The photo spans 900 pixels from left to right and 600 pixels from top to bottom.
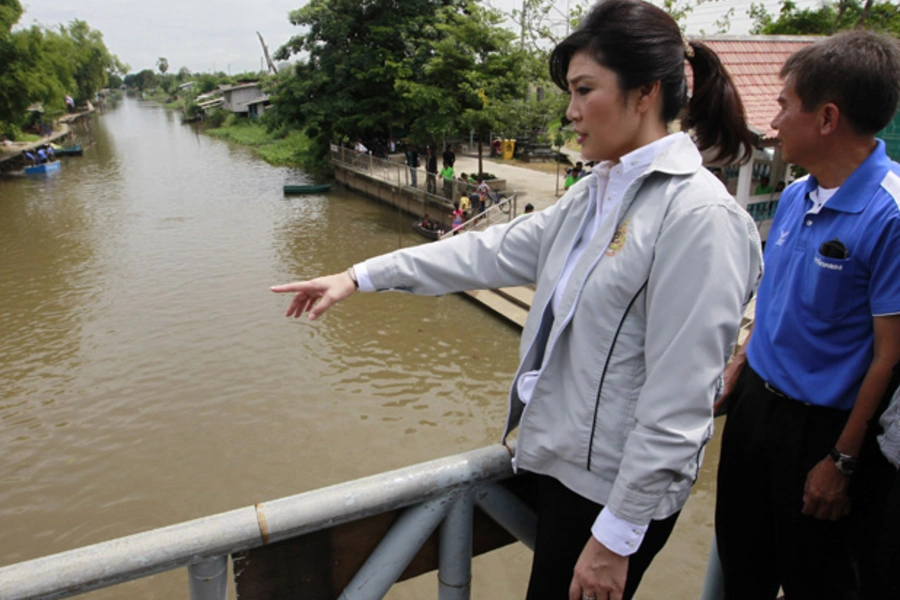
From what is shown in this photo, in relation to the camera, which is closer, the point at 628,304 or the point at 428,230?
the point at 628,304

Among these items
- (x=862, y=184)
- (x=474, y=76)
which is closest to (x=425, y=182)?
(x=474, y=76)

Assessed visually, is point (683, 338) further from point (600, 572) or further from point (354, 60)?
point (354, 60)

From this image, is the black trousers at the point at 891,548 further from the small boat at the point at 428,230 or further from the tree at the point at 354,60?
the tree at the point at 354,60

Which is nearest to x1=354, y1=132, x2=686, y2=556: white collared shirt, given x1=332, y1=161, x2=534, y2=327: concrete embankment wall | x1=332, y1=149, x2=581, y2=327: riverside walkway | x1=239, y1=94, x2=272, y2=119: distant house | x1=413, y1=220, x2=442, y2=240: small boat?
x1=332, y1=161, x2=534, y2=327: concrete embankment wall

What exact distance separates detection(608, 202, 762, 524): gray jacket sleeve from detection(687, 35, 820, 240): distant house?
8.19 metres

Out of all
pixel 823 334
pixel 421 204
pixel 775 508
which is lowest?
pixel 421 204

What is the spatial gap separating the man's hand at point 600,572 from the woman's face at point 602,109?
77 centimetres

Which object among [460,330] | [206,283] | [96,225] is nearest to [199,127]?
[96,225]

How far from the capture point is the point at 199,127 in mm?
53312

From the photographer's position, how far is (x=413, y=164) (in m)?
21.7

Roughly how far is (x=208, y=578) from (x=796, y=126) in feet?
5.41

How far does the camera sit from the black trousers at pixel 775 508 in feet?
4.85

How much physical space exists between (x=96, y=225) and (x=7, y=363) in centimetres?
936

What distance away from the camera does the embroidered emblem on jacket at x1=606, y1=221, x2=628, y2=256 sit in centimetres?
113
